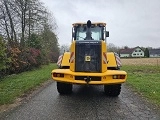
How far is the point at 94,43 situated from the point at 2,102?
3536mm

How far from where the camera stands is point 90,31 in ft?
35.7

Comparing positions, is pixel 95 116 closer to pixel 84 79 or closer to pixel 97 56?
pixel 84 79

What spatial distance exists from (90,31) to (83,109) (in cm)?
A: 445

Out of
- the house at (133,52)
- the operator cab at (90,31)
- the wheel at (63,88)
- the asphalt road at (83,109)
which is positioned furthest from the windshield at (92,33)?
the house at (133,52)

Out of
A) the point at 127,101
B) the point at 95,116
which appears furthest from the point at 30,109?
the point at 127,101

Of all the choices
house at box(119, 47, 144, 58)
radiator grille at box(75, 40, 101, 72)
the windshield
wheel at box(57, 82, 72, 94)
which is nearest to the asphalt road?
wheel at box(57, 82, 72, 94)

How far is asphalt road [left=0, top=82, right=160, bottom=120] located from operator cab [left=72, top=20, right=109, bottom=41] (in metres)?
2.69

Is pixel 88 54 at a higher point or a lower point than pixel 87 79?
higher

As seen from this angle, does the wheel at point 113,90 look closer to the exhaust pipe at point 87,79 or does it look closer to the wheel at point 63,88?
the exhaust pipe at point 87,79

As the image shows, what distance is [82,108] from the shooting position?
739 cm

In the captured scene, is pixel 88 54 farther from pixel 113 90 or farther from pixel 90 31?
pixel 90 31

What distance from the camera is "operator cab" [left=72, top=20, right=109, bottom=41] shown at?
1080cm

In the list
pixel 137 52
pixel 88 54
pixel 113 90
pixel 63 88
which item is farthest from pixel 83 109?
pixel 137 52

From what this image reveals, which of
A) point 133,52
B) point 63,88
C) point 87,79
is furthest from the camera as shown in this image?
point 133,52
